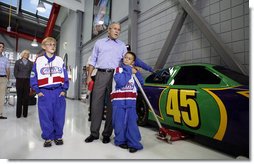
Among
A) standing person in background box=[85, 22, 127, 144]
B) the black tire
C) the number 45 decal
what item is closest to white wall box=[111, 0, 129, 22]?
the black tire

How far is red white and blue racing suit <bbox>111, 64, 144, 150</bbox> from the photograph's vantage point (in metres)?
2.23

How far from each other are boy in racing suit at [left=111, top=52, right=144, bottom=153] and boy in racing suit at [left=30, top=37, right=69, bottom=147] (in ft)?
2.20

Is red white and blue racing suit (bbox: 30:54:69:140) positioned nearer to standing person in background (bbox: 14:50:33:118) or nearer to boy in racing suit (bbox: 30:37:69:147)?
boy in racing suit (bbox: 30:37:69:147)

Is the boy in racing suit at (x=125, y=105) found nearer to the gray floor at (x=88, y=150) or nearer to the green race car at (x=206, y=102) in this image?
the gray floor at (x=88, y=150)

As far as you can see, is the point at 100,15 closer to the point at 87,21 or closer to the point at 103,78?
the point at 87,21

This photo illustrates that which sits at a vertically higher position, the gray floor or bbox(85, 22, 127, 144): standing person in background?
bbox(85, 22, 127, 144): standing person in background

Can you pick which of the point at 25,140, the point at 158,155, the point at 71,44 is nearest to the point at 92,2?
the point at 71,44

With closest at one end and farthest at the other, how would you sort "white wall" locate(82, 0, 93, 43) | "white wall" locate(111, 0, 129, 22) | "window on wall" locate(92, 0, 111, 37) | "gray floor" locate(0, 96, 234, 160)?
"gray floor" locate(0, 96, 234, 160) → "white wall" locate(111, 0, 129, 22) → "window on wall" locate(92, 0, 111, 37) → "white wall" locate(82, 0, 93, 43)

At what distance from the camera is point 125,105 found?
7.47 feet

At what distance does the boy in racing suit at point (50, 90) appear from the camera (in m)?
2.35

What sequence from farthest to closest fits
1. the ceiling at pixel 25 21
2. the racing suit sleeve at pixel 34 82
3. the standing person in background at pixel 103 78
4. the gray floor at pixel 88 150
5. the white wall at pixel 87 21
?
the ceiling at pixel 25 21
the white wall at pixel 87 21
the standing person in background at pixel 103 78
the racing suit sleeve at pixel 34 82
the gray floor at pixel 88 150

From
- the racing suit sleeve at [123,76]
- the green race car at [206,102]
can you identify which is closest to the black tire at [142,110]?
the green race car at [206,102]

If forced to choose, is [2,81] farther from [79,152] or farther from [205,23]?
[205,23]

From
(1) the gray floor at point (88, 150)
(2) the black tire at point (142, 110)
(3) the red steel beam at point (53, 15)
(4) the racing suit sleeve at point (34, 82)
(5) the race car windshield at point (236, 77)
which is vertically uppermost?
(3) the red steel beam at point (53, 15)
